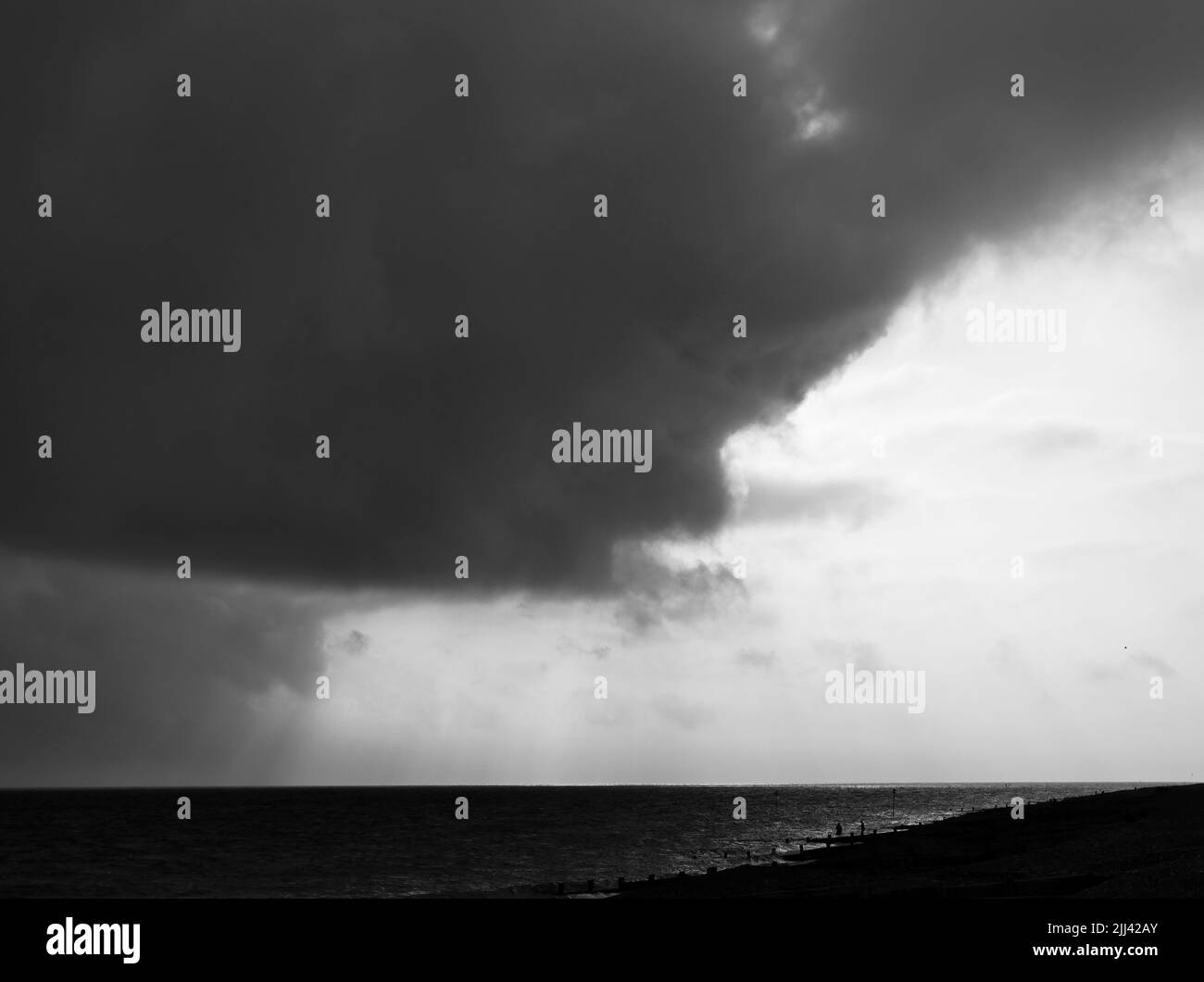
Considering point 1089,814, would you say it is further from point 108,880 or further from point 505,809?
point 505,809

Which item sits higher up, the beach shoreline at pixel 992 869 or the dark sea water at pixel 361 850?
the beach shoreline at pixel 992 869

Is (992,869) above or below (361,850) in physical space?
above

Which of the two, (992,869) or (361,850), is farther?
(361,850)

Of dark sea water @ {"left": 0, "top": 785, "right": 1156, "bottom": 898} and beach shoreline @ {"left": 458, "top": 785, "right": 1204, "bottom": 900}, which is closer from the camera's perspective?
beach shoreline @ {"left": 458, "top": 785, "right": 1204, "bottom": 900}

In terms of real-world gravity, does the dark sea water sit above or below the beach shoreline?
below

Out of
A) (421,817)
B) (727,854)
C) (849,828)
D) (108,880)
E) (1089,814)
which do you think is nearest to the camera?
(108,880)

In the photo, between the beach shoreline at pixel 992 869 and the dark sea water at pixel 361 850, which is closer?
the beach shoreline at pixel 992 869
